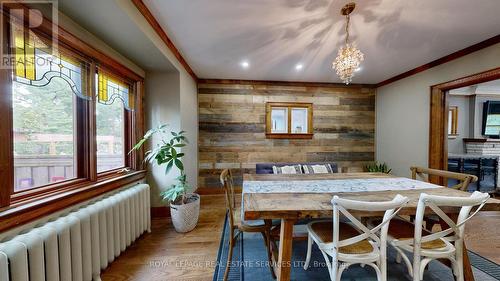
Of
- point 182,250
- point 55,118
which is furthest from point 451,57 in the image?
point 55,118

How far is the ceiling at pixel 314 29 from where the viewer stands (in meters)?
1.75

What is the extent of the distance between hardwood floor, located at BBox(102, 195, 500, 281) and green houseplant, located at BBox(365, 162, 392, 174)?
4.66 ft

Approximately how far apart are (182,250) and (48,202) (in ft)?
4.16

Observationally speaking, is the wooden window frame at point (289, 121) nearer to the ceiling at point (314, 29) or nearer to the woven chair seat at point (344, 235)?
the ceiling at point (314, 29)

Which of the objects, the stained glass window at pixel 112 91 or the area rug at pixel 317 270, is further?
the stained glass window at pixel 112 91

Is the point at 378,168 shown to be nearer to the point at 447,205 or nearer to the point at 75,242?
the point at 447,205

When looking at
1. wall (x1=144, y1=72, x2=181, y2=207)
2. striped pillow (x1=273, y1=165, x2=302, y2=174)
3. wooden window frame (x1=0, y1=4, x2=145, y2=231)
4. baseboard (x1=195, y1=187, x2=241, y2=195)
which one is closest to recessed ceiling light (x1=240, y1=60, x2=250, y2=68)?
wall (x1=144, y1=72, x2=181, y2=207)

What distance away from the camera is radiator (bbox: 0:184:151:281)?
100 cm

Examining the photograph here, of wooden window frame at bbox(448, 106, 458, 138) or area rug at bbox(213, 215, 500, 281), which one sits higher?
wooden window frame at bbox(448, 106, 458, 138)

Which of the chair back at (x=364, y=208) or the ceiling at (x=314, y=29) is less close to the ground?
the ceiling at (x=314, y=29)

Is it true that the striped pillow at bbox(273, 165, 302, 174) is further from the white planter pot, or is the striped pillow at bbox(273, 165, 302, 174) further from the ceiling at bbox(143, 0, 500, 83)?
the ceiling at bbox(143, 0, 500, 83)

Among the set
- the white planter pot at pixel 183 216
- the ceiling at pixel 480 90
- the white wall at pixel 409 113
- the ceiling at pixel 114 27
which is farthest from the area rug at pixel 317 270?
the ceiling at pixel 480 90

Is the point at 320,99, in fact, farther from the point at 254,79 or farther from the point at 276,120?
the point at 254,79

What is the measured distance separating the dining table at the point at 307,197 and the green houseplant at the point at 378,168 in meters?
2.32
